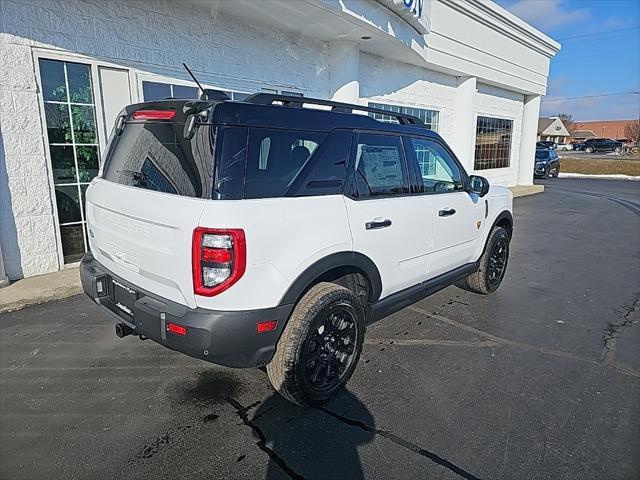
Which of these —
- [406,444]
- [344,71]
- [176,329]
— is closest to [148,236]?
[176,329]

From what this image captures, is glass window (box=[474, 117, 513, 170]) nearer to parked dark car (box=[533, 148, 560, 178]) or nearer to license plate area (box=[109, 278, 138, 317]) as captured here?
parked dark car (box=[533, 148, 560, 178])

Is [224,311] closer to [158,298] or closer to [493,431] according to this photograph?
[158,298]

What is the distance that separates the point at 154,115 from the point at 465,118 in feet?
39.6

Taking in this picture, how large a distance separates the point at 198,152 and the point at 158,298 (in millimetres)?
942

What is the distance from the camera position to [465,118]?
1309 cm

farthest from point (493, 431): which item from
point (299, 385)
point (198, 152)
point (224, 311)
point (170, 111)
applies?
point (170, 111)

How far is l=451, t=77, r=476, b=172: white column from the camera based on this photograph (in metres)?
13.0

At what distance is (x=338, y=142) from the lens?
3.06m

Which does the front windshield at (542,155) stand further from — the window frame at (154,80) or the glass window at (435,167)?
the glass window at (435,167)

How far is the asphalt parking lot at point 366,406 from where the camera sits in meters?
2.40

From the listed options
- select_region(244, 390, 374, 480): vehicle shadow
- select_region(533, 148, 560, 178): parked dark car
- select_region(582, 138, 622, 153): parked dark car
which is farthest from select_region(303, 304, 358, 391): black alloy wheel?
select_region(582, 138, 622, 153): parked dark car

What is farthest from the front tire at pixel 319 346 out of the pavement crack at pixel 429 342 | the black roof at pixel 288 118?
the black roof at pixel 288 118

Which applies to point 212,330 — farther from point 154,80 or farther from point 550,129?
point 550,129

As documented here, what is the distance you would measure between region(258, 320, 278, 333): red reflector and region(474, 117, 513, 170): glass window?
14.0 meters
